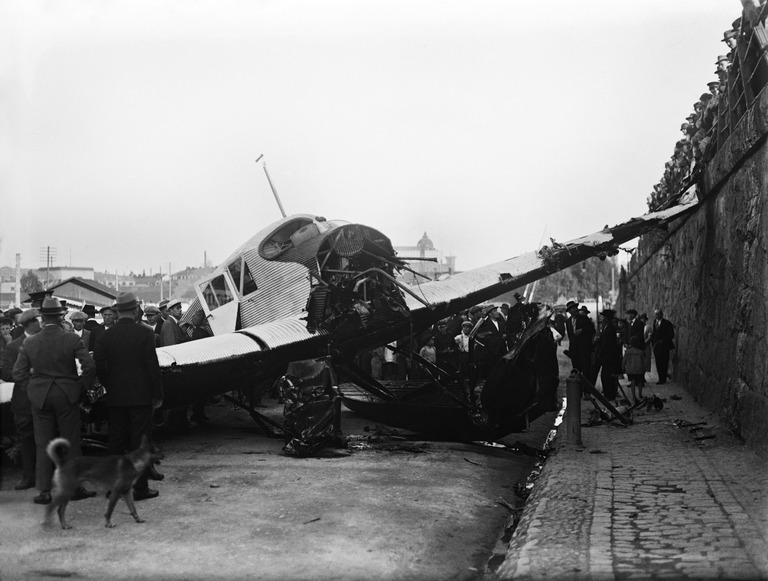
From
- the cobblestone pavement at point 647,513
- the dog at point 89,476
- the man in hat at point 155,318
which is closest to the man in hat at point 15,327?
the man in hat at point 155,318

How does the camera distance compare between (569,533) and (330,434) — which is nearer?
(569,533)

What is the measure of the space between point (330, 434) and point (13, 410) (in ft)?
11.9

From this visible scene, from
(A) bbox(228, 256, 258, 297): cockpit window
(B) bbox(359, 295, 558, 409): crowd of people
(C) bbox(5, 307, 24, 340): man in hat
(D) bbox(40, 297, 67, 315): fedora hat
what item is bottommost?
(B) bbox(359, 295, 558, 409): crowd of people

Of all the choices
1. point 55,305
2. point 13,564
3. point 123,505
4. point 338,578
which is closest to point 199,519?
point 123,505

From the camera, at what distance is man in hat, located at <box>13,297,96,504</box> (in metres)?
6.59

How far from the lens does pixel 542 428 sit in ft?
40.4

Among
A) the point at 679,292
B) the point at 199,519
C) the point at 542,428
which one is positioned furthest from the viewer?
the point at 679,292

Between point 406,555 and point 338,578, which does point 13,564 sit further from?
point 406,555

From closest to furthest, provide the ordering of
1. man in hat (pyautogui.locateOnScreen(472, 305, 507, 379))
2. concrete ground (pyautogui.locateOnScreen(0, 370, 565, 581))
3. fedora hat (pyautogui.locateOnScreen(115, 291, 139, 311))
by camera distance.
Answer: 1. concrete ground (pyautogui.locateOnScreen(0, 370, 565, 581))
2. fedora hat (pyautogui.locateOnScreen(115, 291, 139, 311))
3. man in hat (pyautogui.locateOnScreen(472, 305, 507, 379))

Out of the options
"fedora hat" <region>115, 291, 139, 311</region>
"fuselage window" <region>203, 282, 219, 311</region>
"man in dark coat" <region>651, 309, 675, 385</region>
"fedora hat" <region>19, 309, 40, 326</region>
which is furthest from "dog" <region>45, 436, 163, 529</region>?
"man in dark coat" <region>651, 309, 675, 385</region>

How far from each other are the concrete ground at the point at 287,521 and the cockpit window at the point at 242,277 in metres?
3.08

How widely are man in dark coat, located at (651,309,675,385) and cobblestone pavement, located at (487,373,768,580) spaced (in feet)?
19.6

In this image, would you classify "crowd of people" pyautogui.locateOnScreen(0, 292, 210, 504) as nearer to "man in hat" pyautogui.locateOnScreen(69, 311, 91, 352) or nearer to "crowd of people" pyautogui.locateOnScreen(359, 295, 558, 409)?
"man in hat" pyautogui.locateOnScreen(69, 311, 91, 352)

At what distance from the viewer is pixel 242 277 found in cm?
1170
